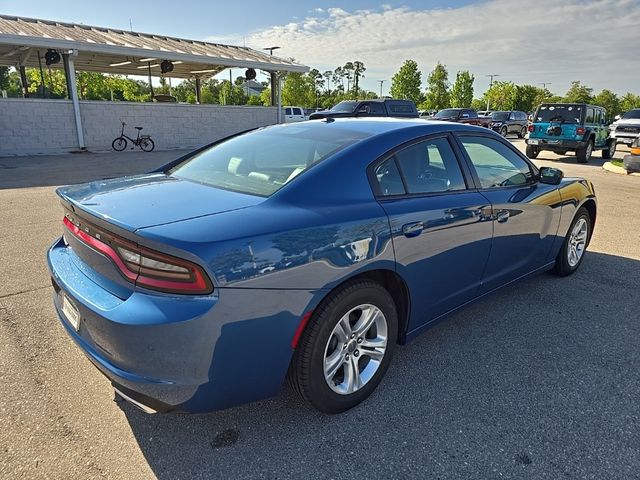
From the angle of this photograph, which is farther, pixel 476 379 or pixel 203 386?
pixel 476 379

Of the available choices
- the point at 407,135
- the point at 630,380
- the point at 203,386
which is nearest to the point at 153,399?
the point at 203,386

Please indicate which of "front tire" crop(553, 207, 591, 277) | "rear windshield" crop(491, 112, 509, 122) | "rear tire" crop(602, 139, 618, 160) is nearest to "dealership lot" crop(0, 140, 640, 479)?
"front tire" crop(553, 207, 591, 277)

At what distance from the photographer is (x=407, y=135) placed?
9.41 feet

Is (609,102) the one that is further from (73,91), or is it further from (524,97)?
(73,91)

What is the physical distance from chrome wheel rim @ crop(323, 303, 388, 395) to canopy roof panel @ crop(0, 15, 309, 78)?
52.3 ft

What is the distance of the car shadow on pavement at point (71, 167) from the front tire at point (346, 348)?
9.28 m

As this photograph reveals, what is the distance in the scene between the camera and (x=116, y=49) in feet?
51.7

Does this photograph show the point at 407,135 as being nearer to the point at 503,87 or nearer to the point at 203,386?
the point at 203,386

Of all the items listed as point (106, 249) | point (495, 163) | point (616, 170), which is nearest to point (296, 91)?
point (616, 170)

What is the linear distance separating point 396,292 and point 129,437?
164 cm

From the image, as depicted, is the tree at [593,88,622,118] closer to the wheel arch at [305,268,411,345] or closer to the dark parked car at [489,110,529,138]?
the dark parked car at [489,110,529,138]

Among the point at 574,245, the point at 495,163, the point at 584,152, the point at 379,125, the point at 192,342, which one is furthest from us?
the point at 584,152

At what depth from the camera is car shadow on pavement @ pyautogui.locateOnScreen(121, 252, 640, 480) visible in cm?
213

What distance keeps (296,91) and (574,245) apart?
159ft
